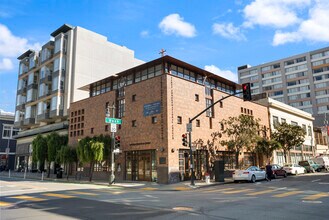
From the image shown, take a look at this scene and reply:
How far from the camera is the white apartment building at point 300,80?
313ft

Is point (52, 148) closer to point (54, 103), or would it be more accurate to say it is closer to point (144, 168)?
point (54, 103)

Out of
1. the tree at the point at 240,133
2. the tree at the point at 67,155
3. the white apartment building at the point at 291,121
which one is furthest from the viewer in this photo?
the white apartment building at the point at 291,121

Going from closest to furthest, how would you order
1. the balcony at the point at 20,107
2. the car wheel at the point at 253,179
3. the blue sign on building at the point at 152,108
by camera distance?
the car wheel at the point at 253,179 < the blue sign on building at the point at 152,108 < the balcony at the point at 20,107

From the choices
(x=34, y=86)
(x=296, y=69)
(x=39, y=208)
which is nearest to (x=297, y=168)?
(x=39, y=208)

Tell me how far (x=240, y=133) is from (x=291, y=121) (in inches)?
1101

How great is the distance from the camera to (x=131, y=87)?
32.2 m

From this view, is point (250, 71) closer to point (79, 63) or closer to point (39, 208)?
point (79, 63)

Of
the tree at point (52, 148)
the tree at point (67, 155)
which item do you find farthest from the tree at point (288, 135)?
the tree at point (52, 148)

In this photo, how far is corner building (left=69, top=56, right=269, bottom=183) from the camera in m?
27.6

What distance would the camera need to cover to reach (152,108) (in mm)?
28969

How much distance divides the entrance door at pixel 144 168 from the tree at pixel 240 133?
31.2 feet

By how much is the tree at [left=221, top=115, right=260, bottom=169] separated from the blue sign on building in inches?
372

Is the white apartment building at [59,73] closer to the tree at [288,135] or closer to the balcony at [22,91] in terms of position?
the balcony at [22,91]

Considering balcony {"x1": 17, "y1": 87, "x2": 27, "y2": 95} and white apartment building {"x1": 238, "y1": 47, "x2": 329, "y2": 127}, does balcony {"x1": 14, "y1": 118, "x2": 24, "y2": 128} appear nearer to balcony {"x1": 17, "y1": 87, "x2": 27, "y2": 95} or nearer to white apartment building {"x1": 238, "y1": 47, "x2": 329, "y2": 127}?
balcony {"x1": 17, "y1": 87, "x2": 27, "y2": 95}
